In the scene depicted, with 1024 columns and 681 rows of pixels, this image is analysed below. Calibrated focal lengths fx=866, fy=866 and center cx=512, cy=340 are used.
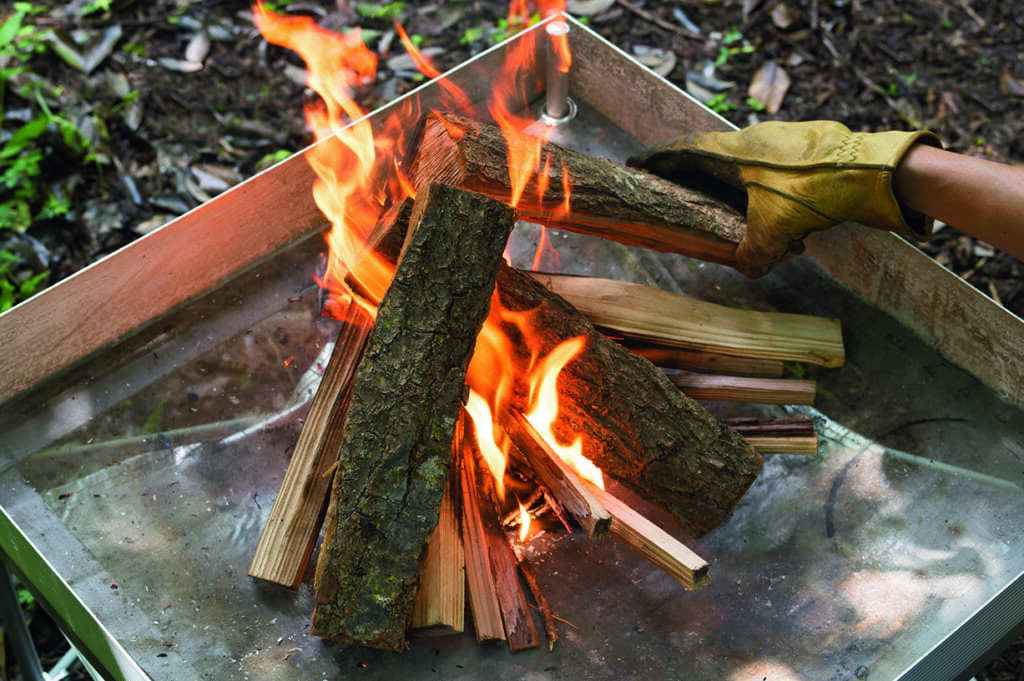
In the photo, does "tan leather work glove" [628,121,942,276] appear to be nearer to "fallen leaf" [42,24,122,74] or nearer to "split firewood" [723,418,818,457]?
"split firewood" [723,418,818,457]

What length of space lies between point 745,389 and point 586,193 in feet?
2.12

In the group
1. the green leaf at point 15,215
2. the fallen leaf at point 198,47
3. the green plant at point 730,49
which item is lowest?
the green leaf at point 15,215

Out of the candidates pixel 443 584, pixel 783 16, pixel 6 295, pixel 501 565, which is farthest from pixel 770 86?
pixel 6 295

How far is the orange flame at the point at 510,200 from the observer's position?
2.05 metres

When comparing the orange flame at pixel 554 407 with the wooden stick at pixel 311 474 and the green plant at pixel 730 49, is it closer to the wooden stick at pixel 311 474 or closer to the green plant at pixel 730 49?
the wooden stick at pixel 311 474

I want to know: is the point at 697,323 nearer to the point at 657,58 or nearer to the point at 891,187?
the point at 891,187

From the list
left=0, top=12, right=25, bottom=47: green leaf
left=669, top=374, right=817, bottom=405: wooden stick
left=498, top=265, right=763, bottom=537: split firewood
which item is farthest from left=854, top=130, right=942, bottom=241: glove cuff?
left=0, top=12, right=25, bottom=47: green leaf

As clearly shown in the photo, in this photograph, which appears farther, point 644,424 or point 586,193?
point 586,193

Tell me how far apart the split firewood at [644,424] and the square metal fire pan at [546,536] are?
140 millimetres

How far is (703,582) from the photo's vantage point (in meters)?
1.78

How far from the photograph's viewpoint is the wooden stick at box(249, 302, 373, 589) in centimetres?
189

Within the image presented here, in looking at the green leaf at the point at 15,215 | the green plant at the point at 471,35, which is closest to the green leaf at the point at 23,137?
the green leaf at the point at 15,215

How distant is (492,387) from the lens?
2.06m

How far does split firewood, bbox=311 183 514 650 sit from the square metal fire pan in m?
0.17
